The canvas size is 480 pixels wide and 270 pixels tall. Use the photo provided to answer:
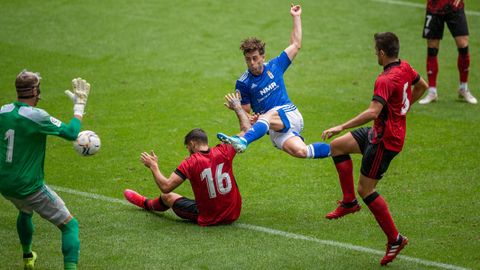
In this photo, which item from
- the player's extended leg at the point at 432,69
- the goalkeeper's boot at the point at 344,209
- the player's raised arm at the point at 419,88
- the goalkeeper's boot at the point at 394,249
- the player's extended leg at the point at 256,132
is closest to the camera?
the goalkeeper's boot at the point at 394,249

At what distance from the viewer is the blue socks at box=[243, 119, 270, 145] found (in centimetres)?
1072

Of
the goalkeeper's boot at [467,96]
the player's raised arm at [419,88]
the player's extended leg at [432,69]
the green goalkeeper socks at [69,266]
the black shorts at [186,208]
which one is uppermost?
the player's raised arm at [419,88]

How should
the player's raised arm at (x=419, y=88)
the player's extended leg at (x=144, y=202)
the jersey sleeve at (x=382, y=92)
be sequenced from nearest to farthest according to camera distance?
the jersey sleeve at (x=382, y=92), the player's raised arm at (x=419, y=88), the player's extended leg at (x=144, y=202)

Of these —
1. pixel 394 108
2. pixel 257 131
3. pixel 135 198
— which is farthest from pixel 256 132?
pixel 394 108

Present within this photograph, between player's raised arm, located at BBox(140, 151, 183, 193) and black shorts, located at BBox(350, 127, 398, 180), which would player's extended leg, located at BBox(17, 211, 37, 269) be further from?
black shorts, located at BBox(350, 127, 398, 180)

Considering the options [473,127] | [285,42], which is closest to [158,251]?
[473,127]

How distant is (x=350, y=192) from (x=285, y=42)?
9357 millimetres

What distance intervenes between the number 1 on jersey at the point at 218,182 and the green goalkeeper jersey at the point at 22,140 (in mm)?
2141

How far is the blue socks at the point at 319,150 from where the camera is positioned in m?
11.0

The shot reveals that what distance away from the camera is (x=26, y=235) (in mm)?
9203

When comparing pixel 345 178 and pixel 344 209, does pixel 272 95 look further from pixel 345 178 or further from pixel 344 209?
pixel 344 209

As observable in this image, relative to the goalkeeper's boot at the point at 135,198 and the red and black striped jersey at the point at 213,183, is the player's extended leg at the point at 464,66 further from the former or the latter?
the goalkeeper's boot at the point at 135,198

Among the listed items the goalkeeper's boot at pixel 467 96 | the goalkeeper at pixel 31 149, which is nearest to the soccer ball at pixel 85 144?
the goalkeeper at pixel 31 149

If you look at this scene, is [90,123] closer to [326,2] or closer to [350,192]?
[350,192]
